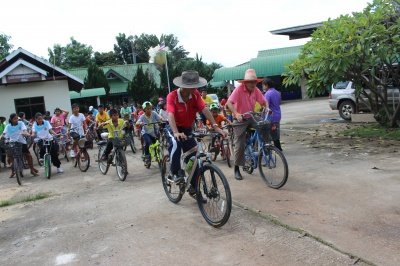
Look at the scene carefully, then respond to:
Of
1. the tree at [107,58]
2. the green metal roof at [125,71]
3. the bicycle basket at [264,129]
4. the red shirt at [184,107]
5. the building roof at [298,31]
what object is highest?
the tree at [107,58]

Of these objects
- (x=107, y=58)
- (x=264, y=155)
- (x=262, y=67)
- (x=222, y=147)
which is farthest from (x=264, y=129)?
(x=107, y=58)

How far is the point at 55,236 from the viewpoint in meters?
5.45

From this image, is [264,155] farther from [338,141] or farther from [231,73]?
[231,73]

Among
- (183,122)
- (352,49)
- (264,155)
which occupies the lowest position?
(264,155)

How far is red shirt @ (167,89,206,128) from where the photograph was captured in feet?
19.1

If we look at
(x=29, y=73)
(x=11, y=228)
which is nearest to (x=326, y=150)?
(x=11, y=228)

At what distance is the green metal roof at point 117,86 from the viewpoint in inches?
1661

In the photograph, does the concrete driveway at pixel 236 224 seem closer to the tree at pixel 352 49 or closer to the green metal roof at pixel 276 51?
the tree at pixel 352 49

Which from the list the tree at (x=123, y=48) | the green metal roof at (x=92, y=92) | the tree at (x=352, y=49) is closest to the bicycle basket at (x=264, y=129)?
the tree at (x=352, y=49)

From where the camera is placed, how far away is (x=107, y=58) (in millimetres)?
65250

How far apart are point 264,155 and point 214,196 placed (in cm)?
188

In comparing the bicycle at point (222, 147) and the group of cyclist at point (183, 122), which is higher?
the group of cyclist at point (183, 122)

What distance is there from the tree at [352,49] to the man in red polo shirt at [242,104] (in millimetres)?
4045

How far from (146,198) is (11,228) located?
2.01 metres
